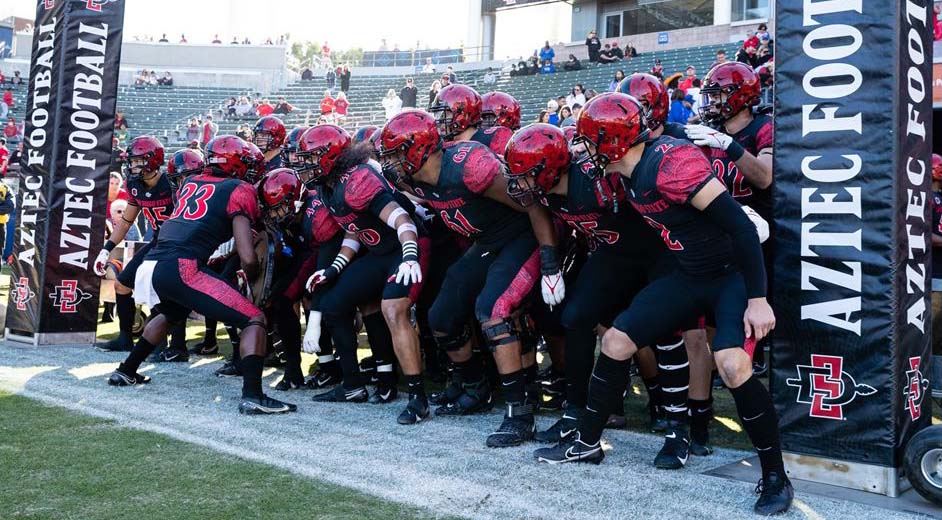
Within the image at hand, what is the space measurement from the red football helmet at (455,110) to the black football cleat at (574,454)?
2.69 metres

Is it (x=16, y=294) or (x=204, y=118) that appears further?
(x=204, y=118)

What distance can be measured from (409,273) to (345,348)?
1.04 metres

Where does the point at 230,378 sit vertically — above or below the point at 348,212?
below

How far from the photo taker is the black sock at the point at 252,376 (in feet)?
18.5

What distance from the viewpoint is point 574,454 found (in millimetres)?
4379

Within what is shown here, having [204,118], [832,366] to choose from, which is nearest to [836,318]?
[832,366]

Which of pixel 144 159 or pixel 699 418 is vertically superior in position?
pixel 144 159

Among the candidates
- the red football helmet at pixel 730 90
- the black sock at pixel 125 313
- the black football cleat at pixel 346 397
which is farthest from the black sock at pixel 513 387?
the black sock at pixel 125 313

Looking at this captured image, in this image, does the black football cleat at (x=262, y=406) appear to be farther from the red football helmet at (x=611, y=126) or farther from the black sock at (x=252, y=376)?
the red football helmet at (x=611, y=126)

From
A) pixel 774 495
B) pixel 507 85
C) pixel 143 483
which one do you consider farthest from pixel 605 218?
pixel 507 85

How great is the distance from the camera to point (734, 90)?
5.32 m

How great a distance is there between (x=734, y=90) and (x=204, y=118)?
29.9 metres

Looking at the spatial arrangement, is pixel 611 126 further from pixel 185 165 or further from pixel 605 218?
pixel 185 165

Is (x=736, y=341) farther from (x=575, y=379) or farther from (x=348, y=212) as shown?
(x=348, y=212)
